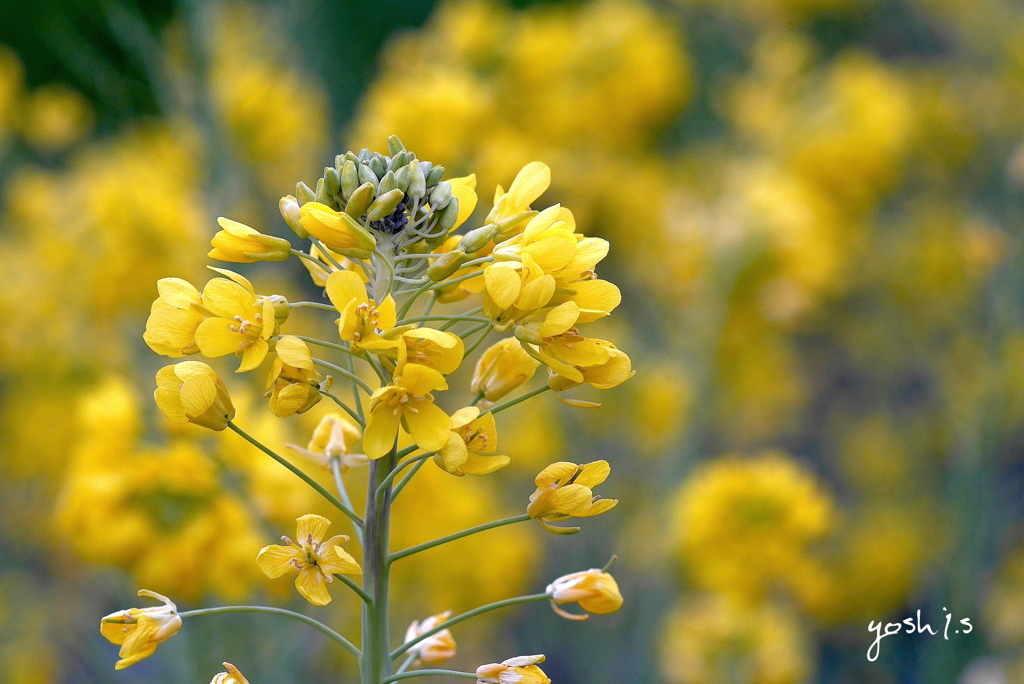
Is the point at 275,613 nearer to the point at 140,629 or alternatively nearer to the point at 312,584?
the point at 312,584

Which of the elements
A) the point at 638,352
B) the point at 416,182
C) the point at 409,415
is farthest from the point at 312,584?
the point at 638,352

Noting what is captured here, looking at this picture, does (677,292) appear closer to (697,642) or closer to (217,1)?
(697,642)

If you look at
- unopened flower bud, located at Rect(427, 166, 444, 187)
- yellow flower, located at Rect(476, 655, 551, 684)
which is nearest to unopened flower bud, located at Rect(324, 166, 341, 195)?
unopened flower bud, located at Rect(427, 166, 444, 187)

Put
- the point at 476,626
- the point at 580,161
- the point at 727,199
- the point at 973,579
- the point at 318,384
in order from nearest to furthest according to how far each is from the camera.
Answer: the point at 318,384
the point at 973,579
the point at 476,626
the point at 727,199
the point at 580,161

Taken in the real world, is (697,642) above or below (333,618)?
below

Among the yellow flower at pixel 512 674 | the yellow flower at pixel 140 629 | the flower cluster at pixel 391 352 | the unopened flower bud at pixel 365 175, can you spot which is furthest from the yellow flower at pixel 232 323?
the yellow flower at pixel 512 674

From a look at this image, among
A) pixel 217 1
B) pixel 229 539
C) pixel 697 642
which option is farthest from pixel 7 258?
pixel 697 642

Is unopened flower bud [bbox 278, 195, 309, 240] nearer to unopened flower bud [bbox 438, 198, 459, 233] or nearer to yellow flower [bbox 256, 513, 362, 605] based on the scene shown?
unopened flower bud [bbox 438, 198, 459, 233]
